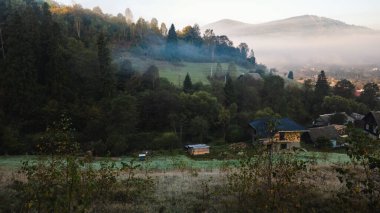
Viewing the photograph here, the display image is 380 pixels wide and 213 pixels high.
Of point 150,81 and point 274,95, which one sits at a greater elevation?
point 150,81

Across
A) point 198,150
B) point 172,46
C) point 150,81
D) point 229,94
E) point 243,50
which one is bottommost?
point 198,150

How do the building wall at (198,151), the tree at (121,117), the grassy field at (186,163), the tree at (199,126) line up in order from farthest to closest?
the tree at (199,126) → the tree at (121,117) → the building wall at (198,151) → the grassy field at (186,163)

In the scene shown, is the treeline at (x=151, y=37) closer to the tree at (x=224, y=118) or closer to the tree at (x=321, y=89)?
the tree at (x=224, y=118)

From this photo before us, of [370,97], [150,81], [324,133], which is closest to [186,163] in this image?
[324,133]

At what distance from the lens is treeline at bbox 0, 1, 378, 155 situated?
52531 millimetres

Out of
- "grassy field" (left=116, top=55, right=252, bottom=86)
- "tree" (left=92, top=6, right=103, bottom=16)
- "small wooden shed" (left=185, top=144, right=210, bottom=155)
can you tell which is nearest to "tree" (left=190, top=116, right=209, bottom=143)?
"small wooden shed" (left=185, top=144, right=210, bottom=155)

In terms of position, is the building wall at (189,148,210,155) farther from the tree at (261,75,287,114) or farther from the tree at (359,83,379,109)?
the tree at (359,83,379,109)

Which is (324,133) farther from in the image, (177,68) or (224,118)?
(177,68)

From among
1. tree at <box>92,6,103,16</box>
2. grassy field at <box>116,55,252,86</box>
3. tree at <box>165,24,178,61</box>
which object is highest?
tree at <box>92,6,103,16</box>

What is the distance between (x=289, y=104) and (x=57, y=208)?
70.8m

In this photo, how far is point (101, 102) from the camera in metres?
59.1

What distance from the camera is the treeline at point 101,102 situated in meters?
52.5

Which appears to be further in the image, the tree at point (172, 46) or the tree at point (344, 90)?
the tree at point (172, 46)

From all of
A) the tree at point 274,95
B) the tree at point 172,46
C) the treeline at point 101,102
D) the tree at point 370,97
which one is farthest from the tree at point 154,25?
the tree at point 370,97
